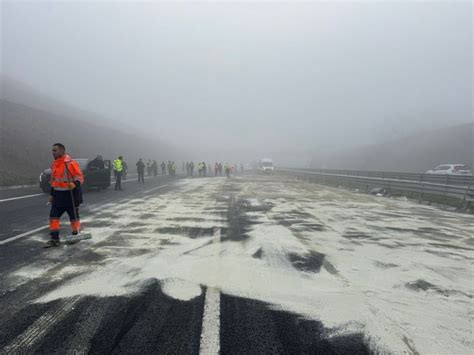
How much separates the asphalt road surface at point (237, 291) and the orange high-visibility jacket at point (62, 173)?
3.71ft

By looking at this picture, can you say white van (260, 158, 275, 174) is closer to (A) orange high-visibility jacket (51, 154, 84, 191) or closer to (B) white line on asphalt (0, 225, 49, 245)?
(B) white line on asphalt (0, 225, 49, 245)

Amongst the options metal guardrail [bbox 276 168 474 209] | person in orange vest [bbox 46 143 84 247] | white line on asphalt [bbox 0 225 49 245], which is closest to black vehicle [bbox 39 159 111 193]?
→ white line on asphalt [bbox 0 225 49 245]

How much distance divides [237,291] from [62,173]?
164 inches

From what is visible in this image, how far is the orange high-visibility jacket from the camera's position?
553 cm

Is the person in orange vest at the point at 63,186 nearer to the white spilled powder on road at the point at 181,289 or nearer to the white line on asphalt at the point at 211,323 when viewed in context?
the white spilled powder on road at the point at 181,289

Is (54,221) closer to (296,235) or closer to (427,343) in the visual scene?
(296,235)

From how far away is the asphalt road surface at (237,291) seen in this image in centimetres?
253

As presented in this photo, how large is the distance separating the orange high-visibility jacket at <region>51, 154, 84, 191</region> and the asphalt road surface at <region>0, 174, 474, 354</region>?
1130 millimetres

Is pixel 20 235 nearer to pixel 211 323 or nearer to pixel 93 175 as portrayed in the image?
pixel 211 323

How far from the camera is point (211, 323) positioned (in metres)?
2.76

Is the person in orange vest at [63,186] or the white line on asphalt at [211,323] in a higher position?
the person in orange vest at [63,186]

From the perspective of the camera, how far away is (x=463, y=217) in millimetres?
9125

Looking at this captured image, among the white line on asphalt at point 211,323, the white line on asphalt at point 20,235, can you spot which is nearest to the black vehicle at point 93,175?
the white line on asphalt at point 20,235

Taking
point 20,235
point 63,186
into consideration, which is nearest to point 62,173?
point 63,186
